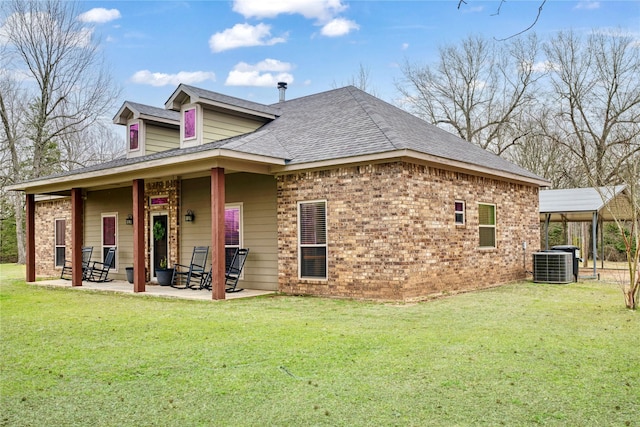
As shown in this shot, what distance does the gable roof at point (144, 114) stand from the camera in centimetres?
1424

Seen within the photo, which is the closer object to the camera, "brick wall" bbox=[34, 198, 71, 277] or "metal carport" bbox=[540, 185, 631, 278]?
"metal carport" bbox=[540, 185, 631, 278]

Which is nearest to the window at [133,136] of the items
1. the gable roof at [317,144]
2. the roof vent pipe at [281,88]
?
the gable roof at [317,144]

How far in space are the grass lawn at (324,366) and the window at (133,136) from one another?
6.73 m

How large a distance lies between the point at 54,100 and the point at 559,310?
86.4ft

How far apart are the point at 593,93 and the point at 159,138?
19.8m

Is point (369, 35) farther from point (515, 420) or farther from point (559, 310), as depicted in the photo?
point (515, 420)

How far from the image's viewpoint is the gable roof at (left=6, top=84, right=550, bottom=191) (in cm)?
977

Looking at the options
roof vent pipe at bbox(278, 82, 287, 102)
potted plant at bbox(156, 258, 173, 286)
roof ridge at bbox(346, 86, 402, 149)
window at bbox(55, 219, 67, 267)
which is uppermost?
roof vent pipe at bbox(278, 82, 287, 102)

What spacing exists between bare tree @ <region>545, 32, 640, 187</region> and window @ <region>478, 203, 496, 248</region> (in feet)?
43.2

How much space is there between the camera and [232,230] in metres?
12.0

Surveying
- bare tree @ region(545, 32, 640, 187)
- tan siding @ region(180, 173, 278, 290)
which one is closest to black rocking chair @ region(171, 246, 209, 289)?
tan siding @ region(180, 173, 278, 290)

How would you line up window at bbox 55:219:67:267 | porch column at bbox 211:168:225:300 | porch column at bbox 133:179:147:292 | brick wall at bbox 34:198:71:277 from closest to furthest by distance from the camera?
porch column at bbox 211:168:225:300 → porch column at bbox 133:179:147:292 → brick wall at bbox 34:198:71:277 → window at bbox 55:219:67:267

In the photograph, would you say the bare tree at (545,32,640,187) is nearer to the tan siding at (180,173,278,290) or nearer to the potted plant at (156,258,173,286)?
the tan siding at (180,173,278,290)

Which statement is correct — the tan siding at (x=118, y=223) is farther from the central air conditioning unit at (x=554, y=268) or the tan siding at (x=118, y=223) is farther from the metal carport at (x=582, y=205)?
the metal carport at (x=582, y=205)
